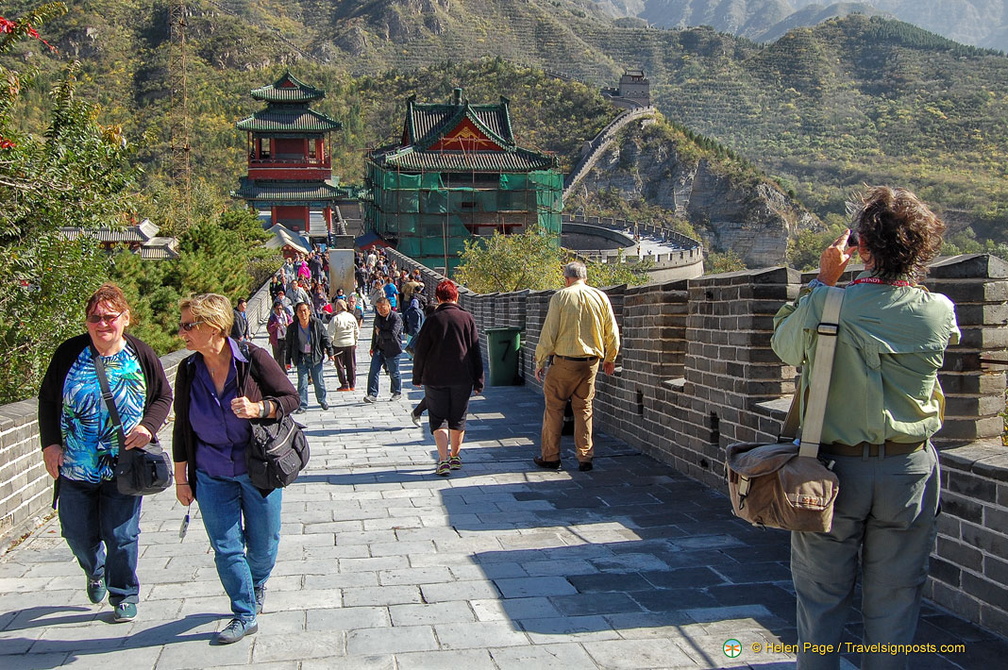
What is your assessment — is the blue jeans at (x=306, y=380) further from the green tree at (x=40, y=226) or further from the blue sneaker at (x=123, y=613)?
the blue sneaker at (x=123, y=613)

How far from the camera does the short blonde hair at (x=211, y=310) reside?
415 centimetres

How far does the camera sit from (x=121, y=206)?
A: 956cm

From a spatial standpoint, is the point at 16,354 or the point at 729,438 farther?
the point at 16,354

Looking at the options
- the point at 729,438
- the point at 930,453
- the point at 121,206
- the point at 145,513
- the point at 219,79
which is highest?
the point at 219,79

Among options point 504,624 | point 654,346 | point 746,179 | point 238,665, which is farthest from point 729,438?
point 746,179

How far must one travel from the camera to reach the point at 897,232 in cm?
309

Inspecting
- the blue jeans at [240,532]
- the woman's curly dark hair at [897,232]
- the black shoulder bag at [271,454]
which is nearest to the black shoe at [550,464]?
the blue jeans at [240,532]

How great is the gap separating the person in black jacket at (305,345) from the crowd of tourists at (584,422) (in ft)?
14.3

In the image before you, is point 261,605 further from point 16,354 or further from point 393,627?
point 16,354

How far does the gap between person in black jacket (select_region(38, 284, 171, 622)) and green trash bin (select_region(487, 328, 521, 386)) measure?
895cm

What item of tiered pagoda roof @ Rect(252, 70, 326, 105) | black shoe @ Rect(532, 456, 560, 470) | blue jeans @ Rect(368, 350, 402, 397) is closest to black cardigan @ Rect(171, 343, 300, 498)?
black shoe @ Rect(532, 456, 560, 470)

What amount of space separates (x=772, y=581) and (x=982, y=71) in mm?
152481

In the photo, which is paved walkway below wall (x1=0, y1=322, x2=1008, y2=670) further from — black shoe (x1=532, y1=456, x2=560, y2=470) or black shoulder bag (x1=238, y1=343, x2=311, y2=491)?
black shoulder bag (x1=238, y1=343, x2=311, y2=491)

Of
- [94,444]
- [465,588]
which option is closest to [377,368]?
[465,588]
